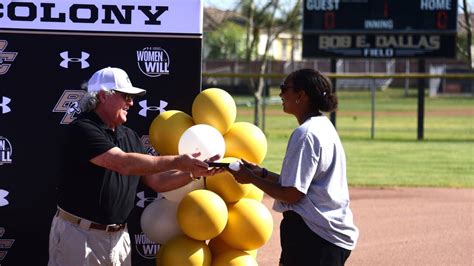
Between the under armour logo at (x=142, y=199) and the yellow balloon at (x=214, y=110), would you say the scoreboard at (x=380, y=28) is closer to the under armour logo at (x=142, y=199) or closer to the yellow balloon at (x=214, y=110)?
the under armour logo at (x=142, y=199)

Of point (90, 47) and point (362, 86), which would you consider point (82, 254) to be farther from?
point (362, 86)

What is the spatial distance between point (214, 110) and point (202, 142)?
53 centimetres

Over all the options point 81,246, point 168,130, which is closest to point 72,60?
point 168,130

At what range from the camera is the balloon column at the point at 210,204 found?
20.5 ft

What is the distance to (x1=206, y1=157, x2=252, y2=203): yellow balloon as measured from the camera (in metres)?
6.43

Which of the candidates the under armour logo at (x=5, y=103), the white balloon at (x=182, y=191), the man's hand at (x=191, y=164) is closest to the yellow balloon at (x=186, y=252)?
the white balloon at (x=182, y=191)

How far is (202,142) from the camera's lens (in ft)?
19.9

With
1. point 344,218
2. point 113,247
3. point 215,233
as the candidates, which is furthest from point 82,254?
point 344,218

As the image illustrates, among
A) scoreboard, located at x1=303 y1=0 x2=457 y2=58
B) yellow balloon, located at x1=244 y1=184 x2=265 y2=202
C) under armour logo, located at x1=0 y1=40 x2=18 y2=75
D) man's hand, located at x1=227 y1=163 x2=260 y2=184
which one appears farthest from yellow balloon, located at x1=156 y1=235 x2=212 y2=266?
scoreboard, located at x1=303 y1=0 x2=457 y2=58

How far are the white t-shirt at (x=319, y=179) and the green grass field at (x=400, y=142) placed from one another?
10078 millimetres

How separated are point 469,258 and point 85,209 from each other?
16.7 feet

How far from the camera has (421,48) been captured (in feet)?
78.0

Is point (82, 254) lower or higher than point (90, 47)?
lower

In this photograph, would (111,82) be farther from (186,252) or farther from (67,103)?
(67,103)
